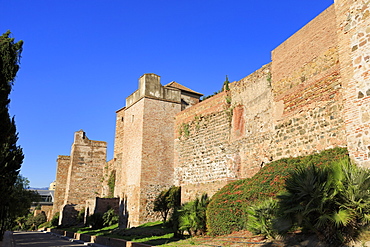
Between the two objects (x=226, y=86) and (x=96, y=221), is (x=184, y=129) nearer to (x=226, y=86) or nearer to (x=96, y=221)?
(x=226, y=86)

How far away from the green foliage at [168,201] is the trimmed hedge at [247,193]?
7137 millimetres

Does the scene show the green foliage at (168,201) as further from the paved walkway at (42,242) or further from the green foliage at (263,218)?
the green foliage at (263,218)

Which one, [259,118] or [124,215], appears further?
[124,215]

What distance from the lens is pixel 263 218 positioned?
25.5ft

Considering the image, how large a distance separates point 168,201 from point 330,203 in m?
13.3

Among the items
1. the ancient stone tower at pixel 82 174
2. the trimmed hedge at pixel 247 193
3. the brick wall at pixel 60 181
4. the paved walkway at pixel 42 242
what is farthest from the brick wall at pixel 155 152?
the brick wall at pixel 60 181

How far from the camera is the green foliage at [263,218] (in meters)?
7.57

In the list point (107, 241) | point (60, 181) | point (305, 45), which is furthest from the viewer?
point (60, 181)

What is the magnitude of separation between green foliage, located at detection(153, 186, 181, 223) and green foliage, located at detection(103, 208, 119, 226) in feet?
20.0

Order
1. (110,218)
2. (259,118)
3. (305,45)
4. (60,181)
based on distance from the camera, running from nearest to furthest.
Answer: (305,45) < (259,118) < (110,218) < (60,181)

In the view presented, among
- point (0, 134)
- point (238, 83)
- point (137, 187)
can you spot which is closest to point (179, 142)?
point (137, 187)

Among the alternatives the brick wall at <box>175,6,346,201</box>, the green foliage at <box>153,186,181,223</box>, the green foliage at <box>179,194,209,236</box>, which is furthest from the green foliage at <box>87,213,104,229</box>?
the green foliage at <box>179,194,209,236</box>

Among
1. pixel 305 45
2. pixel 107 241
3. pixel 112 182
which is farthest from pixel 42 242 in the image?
pixel 305 45

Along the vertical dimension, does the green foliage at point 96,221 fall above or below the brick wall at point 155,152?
below
